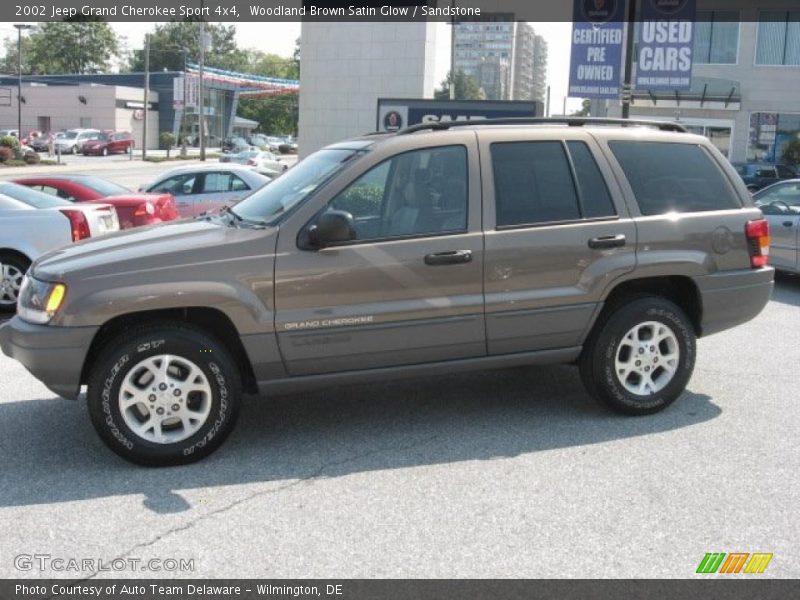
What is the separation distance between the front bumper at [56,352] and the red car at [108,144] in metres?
59.9

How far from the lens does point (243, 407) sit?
5848 millimetres

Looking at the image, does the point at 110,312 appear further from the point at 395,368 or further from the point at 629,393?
the point at 629,393

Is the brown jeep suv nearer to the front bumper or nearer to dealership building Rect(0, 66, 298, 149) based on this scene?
the front bumper

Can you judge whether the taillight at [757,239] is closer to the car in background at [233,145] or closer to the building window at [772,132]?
the building window at [772,132]

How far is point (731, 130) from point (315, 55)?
79.3ft

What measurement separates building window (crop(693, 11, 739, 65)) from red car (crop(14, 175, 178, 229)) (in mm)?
31320

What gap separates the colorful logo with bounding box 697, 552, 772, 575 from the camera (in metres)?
3.57

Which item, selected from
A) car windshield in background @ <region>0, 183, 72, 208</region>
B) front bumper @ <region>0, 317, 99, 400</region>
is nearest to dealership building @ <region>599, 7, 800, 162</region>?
car windshield in background @ <region>0, 183, 72, 208</region>

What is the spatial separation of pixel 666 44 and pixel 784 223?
648cm

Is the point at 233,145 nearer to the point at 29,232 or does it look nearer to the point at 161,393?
the point at 29,232

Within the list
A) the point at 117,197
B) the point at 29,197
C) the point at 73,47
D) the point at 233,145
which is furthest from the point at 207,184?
the point at 73,47

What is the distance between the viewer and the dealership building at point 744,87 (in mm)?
36562

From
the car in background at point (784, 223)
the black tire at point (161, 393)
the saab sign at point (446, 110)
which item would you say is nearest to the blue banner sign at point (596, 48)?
the saab sign at point (446, 110)
